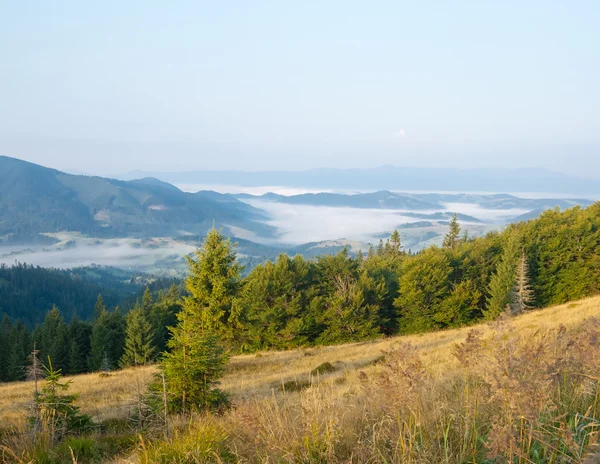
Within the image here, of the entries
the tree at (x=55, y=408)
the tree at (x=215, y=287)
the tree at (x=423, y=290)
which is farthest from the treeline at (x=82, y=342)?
the tree at (x=55, y=408)

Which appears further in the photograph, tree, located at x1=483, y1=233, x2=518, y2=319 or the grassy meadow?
tree, located at x1=483, y1=233, x2=518, y2=319

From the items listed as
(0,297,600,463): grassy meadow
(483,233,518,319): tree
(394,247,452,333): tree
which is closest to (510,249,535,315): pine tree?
(483,233,518,319): tree

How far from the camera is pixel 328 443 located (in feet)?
11.4

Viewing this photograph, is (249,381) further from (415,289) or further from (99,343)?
(99,343)

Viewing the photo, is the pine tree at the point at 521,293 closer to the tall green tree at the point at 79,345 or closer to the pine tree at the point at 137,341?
the pine tree at the point at 137,341

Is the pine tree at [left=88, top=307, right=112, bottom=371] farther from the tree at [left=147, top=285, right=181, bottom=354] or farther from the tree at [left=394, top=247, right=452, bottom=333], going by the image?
the tree at [left=394, top=247, right=452, bottom=333]

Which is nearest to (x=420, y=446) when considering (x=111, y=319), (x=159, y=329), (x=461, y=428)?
(x=461, y=428)

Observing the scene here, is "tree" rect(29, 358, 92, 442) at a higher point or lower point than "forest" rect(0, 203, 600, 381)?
higher

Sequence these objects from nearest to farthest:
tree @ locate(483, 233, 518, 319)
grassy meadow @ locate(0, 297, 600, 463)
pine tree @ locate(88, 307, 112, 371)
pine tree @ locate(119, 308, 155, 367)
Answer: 1. grassy meadow @ locate(0, 297, 600, 463)
2. tree @ locate(483, 233, 518, 319)
3. pine tree @ locate(119, 308, 155, 367)
4. pine tree @ locate(88, 307, 112, 371)

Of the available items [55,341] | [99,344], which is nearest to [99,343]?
[99,344]

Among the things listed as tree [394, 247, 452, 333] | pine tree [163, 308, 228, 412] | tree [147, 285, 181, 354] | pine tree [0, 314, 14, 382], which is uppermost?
pine tree [163, 308, 228, 412]

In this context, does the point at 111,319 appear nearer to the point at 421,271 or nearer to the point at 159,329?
the point at 159,329

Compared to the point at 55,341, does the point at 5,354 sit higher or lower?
lower

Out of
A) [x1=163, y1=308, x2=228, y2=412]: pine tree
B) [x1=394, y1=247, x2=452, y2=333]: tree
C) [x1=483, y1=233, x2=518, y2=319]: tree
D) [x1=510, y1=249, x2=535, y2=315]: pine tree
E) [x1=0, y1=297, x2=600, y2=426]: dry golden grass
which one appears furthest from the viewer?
[x1=394, y1=247, x2=452, y2=333]: tree
